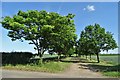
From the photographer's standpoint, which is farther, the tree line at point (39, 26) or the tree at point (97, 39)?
the tree at point (97, 39)

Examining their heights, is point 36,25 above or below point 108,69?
above

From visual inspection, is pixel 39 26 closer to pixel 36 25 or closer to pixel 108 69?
pixel 36 25

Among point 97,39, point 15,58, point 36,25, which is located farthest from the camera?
point 97,39

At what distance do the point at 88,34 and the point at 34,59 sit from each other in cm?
1960

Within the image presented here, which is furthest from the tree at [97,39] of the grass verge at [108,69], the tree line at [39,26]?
the tree line at [39,26]

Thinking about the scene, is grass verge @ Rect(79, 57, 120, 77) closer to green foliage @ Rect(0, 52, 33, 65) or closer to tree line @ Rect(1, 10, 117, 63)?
tree line @ Rect(1, 10, 117, 63)

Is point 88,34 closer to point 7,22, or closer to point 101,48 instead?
point 101,48

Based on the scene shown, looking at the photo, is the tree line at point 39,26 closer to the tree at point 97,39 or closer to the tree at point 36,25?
the tree at point 36,25

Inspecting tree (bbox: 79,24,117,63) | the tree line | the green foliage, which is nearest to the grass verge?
the tree line

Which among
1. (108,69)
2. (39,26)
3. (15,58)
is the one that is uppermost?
(39,26)

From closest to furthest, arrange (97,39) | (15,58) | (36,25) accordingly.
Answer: (36,25) → (15,58) → (97,39)

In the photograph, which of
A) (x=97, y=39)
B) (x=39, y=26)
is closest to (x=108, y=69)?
(x=39, y=26)

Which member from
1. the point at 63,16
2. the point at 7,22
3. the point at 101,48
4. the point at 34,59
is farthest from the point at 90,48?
the point at 7,22

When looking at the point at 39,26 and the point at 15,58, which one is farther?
the point at 15,58
